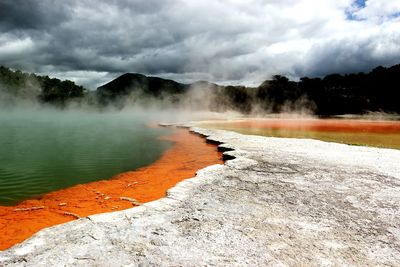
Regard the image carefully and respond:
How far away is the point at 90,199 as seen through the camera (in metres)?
9.80

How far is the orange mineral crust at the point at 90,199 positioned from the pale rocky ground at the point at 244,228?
1.55 metres

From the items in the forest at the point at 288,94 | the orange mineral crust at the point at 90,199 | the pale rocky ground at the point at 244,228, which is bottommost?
the orange mineral crust at the point at 90,199

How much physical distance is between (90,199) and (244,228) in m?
5.53

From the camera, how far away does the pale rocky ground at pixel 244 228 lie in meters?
5.08

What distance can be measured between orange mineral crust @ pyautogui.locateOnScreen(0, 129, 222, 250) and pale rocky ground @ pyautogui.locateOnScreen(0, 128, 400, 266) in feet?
5.09

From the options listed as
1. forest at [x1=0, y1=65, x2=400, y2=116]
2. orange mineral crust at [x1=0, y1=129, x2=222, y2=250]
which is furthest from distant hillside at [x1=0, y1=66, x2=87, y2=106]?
orange mineral crust at [x1=0, y1=129, x2=222, y2=250]

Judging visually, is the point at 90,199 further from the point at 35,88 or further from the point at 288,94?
the point at 35,88

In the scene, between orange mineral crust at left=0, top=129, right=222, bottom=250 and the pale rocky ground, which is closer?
the pale rocky ground

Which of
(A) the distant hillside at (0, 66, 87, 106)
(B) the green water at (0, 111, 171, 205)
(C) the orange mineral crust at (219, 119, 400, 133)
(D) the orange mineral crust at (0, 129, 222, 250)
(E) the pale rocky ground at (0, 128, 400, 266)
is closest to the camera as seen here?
(E) the pale rocky ground at (0, 128, 400, 266)

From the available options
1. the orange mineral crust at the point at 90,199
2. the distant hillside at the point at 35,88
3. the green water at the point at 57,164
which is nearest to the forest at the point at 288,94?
the distant hillside at the point at 35,88

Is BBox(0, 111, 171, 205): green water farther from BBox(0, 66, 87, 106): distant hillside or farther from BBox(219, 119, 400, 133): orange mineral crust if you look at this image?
BBox(0, 66, 87, 106): distant hillside

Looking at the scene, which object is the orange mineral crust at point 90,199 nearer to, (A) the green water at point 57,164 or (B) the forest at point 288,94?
(A) the green water at point 57,164

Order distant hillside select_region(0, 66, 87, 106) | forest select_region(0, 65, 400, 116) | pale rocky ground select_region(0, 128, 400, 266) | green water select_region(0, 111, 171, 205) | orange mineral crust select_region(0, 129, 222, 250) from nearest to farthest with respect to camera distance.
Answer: pale rocky ground select_region(0, 128, 400, 266), orange mineral crust select_region(0, 129, 222, 250), green water select_region(0, 111, 171, 205), forest select_region(0, 65, 400, 116), distant hillside select_region(0, 66, 87, 106)

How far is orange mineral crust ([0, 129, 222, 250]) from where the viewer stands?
304 inches
